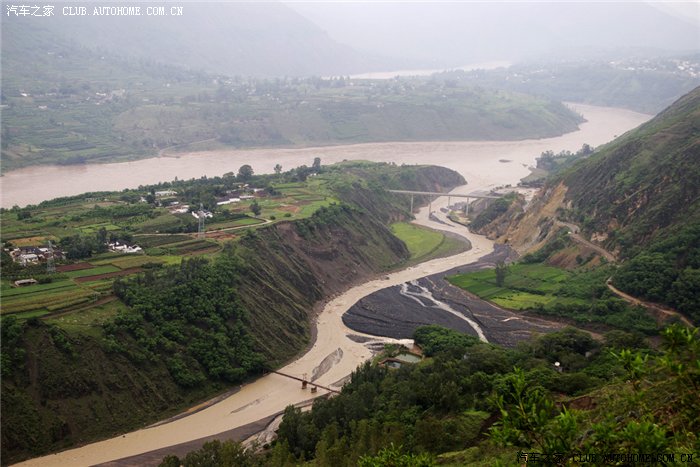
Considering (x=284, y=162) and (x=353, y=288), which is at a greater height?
(x=284, y=162)

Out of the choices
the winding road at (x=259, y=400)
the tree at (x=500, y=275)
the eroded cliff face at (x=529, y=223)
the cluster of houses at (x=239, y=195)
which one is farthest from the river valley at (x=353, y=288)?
the cluster of houses at (x=239, y=195)

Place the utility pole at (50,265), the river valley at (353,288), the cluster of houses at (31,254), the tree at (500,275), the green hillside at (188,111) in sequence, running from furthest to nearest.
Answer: the green hillside at (188,111)
the tree at (500,275)
the cluster of houses at (31,254)
the utility pole at (50,265)
the river valley at (353,288)

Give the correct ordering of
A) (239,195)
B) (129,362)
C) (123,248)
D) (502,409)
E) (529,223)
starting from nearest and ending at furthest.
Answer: (502,409) → (129,362) → (123,248) → (239,195) → (529,223)

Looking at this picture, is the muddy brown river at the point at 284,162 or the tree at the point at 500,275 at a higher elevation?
the muddy brown river at the point at 284,162

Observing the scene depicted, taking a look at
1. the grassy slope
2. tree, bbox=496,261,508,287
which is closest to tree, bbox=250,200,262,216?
the grassy slope

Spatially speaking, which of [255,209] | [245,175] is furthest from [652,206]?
[245,175]

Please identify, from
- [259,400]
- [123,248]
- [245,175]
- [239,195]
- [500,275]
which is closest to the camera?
[259,400]

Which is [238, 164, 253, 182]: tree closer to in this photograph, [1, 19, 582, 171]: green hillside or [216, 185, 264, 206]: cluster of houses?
[216, 185, 264, 206]: cluster of houses

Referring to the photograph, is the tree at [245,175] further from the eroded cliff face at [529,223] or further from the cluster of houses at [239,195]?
the eroded cliff face at [529,223]

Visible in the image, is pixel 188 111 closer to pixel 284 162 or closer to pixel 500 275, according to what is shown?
pixel 284 162
